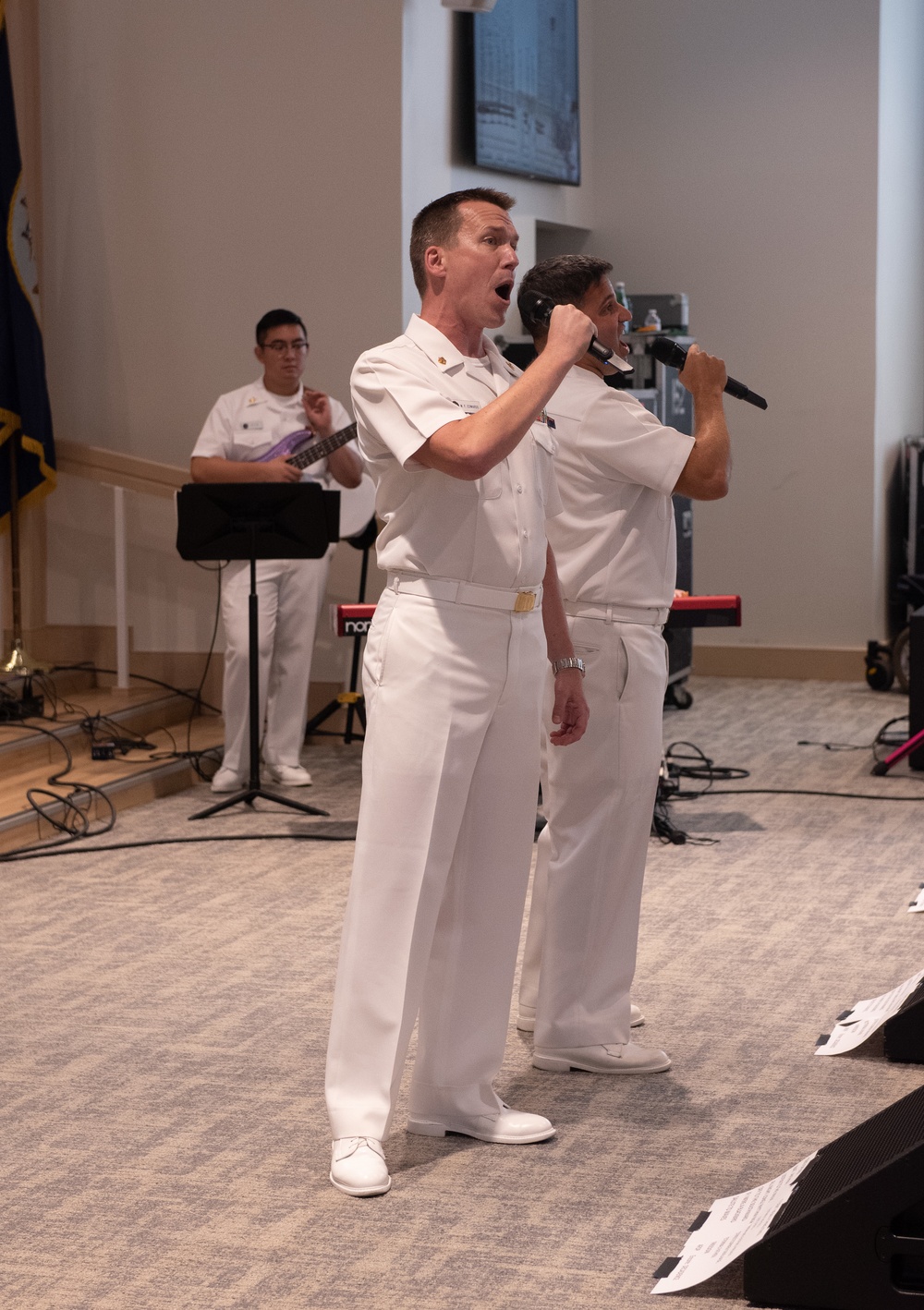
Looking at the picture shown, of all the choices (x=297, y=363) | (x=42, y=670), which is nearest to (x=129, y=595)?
(x=42, y=670)

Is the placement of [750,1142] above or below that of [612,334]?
below

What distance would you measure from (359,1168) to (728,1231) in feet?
2.11

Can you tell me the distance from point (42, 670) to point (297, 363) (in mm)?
1776

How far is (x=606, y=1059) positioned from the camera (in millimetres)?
3504

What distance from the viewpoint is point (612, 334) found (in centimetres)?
344

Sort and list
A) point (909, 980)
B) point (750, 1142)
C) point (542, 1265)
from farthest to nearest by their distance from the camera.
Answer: point (909, 980) < point (750, 1142) < point (542, 1265)

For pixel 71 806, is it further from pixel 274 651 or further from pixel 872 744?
pixel 872 744

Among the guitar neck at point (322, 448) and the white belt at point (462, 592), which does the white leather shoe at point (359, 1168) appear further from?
the guitar neck at point (322, 448)

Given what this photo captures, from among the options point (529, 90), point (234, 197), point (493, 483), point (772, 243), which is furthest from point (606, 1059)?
point (772, 243)

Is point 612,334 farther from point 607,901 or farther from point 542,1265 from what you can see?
point 542,1265

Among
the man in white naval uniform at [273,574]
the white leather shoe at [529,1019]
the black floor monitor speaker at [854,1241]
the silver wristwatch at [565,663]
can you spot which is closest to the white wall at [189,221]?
the man in white naval uniform at [273,574]

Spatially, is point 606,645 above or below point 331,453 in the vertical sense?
below

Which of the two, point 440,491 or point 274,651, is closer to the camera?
point 440,491

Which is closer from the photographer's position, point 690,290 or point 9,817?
point 9,817
